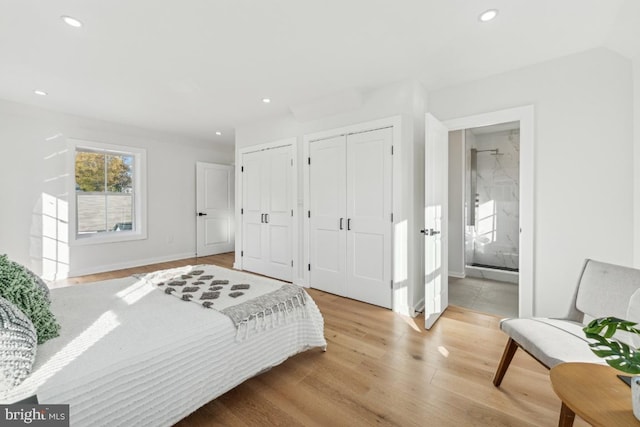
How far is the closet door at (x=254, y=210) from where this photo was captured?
13.8 feet

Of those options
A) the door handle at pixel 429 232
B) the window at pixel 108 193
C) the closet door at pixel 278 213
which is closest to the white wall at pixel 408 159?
the door handle at pixel 429 232

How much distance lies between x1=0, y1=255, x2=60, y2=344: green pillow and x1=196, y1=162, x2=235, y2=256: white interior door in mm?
4430

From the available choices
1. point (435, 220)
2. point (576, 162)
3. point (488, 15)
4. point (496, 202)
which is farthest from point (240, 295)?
point (496, 202)

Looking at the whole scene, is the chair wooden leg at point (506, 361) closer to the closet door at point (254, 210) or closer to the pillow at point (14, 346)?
the pillow at point (14, 346)

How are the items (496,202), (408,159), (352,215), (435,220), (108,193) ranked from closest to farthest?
(435,220) → (408,159) → (352,215) → (108,193) → (496,202)

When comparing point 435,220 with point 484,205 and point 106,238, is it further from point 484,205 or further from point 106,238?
point 106,238

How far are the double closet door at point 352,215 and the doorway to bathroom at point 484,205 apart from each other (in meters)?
1.48

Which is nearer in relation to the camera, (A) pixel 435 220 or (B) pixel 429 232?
(B) pixel 429 232

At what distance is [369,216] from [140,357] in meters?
2.39

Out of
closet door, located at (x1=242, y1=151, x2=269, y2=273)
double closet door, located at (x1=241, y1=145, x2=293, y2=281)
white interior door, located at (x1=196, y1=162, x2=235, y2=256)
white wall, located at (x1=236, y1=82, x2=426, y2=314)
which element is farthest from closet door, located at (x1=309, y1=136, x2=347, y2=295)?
white interior door, located at (x1=196, y1=162, x2=235, y2=256)

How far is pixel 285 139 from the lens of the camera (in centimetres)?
384

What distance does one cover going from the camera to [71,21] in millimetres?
1911

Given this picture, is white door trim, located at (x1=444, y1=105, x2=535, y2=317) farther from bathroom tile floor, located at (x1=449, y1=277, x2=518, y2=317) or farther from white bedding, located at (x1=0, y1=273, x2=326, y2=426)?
white bedding, located at (x1=0, y1=273, x2=326, y2=426)

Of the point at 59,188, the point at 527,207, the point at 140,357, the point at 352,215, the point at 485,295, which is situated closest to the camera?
the point at 140,357
